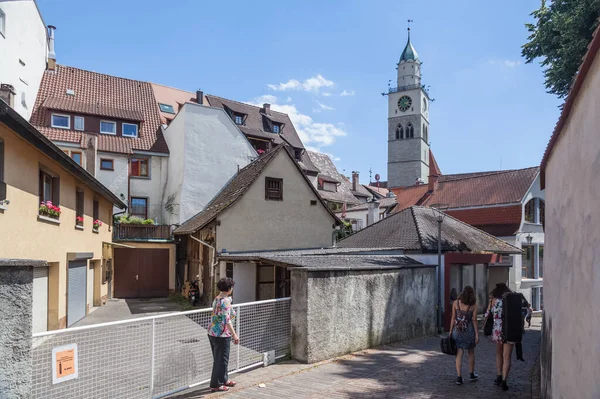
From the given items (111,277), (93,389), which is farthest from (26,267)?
(111,277)

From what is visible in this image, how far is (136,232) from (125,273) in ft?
7.40

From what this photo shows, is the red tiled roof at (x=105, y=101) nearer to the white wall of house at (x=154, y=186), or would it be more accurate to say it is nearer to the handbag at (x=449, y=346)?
the white wall of house at (x=154, y=186)

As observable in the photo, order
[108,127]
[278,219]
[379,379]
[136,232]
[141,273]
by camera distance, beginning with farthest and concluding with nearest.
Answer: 1. [108,127]
2. [141,273]
3. [136,232]
4. [278,219]
5. [379,379]

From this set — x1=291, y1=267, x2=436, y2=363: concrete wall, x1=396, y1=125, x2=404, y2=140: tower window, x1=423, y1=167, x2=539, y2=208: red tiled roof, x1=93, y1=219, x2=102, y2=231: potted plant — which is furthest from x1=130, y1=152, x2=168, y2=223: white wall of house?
x1=396, y1=125, x2=404, y2=140: tower window

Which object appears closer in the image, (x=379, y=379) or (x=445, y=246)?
(x=379, y=379)

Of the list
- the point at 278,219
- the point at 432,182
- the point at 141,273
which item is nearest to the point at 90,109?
the point at 141,273

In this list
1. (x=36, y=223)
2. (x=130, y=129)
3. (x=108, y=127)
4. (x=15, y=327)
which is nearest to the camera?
(x=15, y=327)

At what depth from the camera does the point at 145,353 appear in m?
6.65

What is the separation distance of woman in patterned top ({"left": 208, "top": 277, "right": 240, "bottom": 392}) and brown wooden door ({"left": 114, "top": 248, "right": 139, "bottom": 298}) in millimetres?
19179

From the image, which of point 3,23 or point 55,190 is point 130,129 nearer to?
point 3,23

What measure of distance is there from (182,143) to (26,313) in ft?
74.5

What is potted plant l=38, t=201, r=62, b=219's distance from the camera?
39.8 ft

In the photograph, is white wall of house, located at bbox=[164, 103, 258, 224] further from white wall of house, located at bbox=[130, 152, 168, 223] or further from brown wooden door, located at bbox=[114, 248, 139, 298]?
brown wooden door, located at bbox=[114, 248, 139, 298]

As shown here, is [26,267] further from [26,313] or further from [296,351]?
[296,351]
